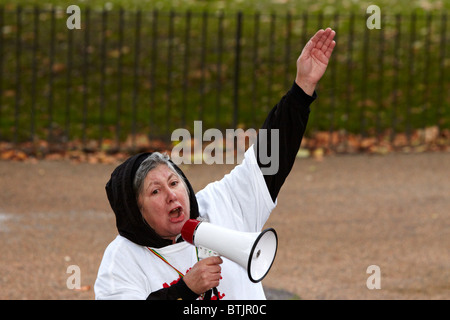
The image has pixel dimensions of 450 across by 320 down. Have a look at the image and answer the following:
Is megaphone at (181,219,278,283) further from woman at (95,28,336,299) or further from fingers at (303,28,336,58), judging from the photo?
fingers at (303,28,336,58)

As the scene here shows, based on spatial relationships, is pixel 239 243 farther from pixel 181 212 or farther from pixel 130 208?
pixel 130 208

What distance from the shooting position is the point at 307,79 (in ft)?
11.1

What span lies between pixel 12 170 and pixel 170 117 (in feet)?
8.34

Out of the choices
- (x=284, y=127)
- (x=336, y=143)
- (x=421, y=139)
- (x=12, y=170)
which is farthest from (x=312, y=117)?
(x=284, y=127)

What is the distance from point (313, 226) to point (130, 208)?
474 cm

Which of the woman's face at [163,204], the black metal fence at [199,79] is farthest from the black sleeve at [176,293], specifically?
the black metal fence at [199,79]

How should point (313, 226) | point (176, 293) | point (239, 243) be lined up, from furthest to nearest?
point (313, 226) < point (176, 293) < point (239, 243)

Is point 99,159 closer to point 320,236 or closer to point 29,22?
point 320,236

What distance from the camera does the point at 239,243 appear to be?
9.50 ft

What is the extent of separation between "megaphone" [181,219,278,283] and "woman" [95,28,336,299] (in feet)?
0.24

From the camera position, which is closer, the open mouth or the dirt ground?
the open mouth

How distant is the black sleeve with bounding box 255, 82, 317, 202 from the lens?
3.42 meters

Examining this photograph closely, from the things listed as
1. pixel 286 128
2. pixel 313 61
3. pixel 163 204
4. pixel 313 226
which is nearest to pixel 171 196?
pixel 163 204

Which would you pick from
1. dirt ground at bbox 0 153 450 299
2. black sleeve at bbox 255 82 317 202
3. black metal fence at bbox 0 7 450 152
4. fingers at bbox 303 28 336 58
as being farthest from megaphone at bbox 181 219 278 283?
black metal fence at bbox 0 7 450 152
